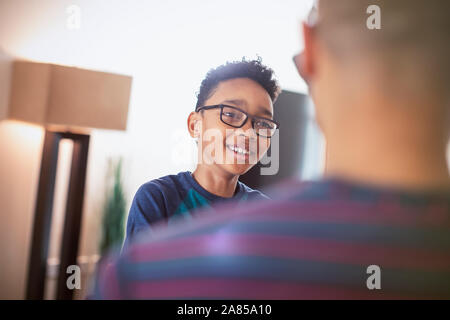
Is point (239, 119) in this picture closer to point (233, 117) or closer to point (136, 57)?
point (233, 117)

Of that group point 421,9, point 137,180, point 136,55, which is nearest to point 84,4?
point 136,55

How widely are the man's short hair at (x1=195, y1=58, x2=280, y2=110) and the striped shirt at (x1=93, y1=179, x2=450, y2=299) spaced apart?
0.91 m

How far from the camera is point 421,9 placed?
55 cm

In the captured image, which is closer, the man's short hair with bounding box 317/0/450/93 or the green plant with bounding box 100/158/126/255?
the man's short hair with bounding box 317/0/450/93

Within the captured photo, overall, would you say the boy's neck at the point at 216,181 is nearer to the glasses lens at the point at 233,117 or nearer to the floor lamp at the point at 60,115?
the glasses lens at the point at 233,117

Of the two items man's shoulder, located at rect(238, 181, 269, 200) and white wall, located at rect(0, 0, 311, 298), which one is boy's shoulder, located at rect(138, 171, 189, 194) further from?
man's shoulder, located at rect(238, 181, 269, 200)

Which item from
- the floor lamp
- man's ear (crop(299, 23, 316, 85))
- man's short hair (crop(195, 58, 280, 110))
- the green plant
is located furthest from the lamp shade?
man's ear (crop(299, 23, 316, 85))

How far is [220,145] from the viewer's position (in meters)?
1.31

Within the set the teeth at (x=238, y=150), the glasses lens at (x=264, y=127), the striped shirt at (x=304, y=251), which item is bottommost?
the striped shirt at (x=304, y=251)

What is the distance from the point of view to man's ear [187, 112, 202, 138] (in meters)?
1.38

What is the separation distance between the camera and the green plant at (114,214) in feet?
4.86

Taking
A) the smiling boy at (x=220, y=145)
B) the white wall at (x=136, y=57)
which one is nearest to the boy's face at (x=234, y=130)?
the smiling boy at (x=220, y=145)

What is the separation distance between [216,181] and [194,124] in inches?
9.0

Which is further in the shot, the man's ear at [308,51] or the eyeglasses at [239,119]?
the eyeglasses at [239,119]
